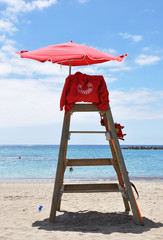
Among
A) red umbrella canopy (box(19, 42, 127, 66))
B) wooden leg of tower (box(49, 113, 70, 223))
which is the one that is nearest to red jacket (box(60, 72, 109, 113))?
wooden leg of tower (box(49, 113, 70, 223))

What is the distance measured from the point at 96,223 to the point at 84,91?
8.23 ft

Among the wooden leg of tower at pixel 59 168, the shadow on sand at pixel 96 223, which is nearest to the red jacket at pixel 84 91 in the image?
the wooden leg of tower at pixel 59 168

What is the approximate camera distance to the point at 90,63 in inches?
245

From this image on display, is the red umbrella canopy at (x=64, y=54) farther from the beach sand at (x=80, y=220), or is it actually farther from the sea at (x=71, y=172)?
the sea at (x=71, y=172)

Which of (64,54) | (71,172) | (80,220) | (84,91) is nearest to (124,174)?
(80,220)

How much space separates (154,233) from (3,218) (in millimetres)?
3070

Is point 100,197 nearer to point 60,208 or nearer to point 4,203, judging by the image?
point 60,208

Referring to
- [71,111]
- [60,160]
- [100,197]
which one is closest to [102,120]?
[71,111]

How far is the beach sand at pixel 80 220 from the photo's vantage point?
4.31 m

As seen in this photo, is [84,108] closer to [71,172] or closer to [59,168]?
[59,168]

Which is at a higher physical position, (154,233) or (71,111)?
(71,111)

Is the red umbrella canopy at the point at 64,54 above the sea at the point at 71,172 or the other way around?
above

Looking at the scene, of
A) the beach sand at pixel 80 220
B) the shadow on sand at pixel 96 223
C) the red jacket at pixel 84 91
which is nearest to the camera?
the beach sand at pixel 80 220

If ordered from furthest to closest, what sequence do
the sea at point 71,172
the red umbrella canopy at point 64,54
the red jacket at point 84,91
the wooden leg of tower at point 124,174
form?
1. the sea at point 71,172
2. the red jacket at point 84,91
3. the wooden leg of tower at point 124,174
4. the red umbrella canopy at point 64,54
